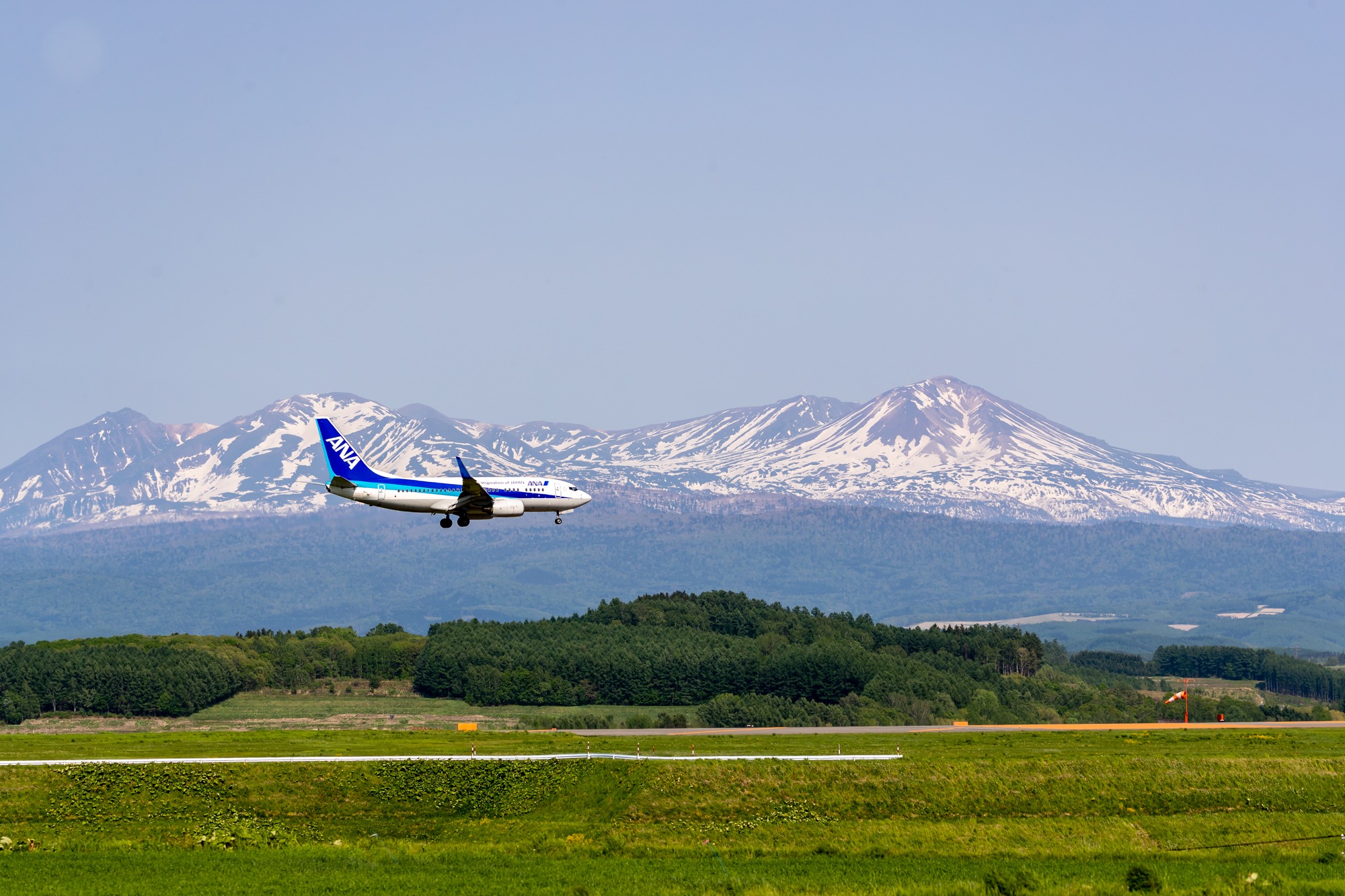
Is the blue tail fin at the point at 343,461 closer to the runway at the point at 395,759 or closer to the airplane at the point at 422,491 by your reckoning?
the airplane at the point at 422,491

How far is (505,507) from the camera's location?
3720 inches

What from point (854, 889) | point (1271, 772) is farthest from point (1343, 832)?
point (854, 889)

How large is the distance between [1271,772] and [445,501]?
171 feet

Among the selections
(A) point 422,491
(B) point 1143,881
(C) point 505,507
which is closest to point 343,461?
(A) point 422,491

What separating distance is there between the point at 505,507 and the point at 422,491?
5.57 m

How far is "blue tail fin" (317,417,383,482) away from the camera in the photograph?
307 feet

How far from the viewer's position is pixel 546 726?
6580 inches

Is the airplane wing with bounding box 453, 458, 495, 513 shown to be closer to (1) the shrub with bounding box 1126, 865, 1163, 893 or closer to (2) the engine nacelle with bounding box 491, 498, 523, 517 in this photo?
(2) the engine nacelle with bounding box 491, 498, 523, 517

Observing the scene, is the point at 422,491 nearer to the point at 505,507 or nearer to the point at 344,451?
the point at 505,507

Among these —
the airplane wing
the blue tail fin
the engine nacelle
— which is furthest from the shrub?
the blue tail fin

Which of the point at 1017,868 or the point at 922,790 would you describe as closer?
the point at 1017,868

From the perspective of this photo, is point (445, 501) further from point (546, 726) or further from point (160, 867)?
point (546, 726)

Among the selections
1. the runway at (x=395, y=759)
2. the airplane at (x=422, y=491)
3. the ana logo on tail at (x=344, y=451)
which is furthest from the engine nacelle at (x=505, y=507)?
the runway at (x=395, y=759)

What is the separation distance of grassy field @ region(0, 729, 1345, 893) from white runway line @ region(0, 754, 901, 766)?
1.19 m
